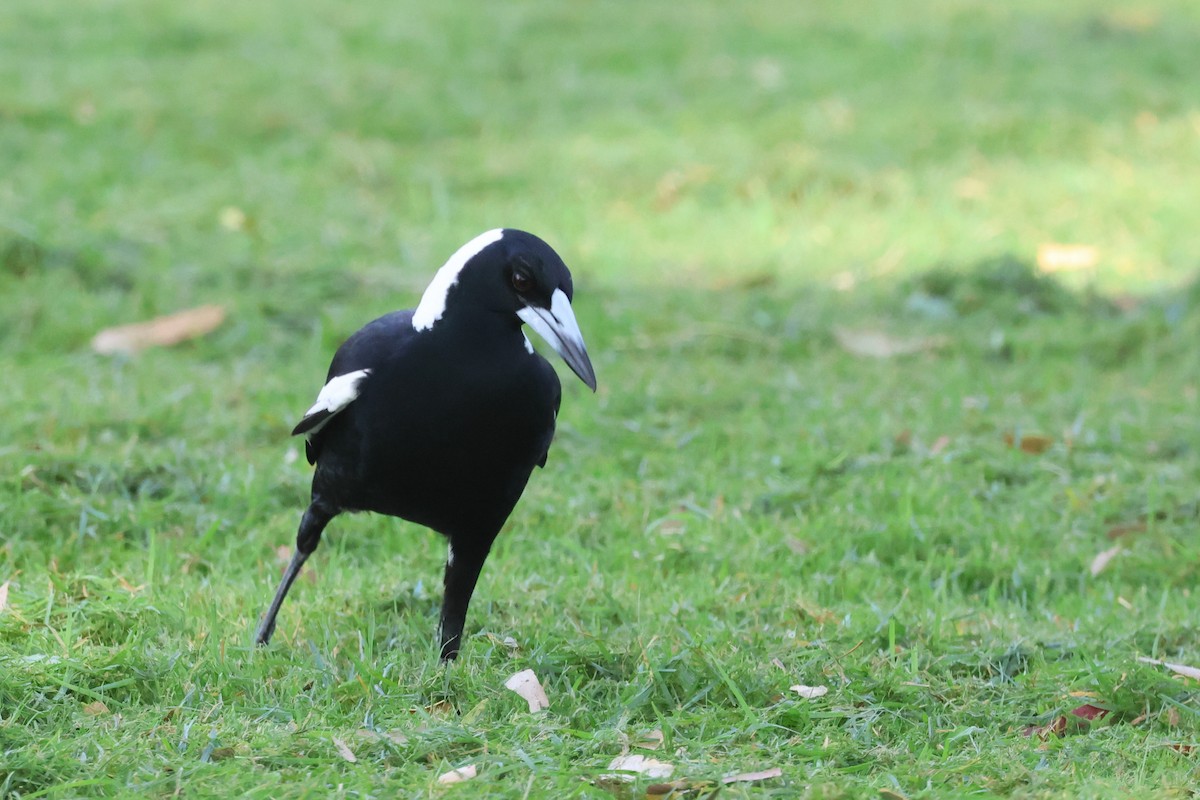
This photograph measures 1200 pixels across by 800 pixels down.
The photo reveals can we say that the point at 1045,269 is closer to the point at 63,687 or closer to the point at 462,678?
the point at 462,678

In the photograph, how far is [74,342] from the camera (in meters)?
5.89

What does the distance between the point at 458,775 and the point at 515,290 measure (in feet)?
3.14

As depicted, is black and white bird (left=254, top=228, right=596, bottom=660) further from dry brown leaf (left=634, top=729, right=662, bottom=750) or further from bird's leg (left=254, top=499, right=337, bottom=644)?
dry brown leaf (left=634, top=729, right=662, bottom=750)

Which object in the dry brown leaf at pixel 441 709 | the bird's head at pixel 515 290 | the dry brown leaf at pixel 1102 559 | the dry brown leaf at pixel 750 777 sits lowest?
the dry brown leaf at pixel 1102 559

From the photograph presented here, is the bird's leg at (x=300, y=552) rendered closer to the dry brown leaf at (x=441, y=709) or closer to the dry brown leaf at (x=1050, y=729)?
the dry brown leaf at (x=441, y=709)

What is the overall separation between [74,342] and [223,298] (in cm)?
62

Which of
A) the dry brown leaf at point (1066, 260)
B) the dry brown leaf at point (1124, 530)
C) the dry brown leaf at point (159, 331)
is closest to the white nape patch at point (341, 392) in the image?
the dry brown leaf at point (1124, 530)

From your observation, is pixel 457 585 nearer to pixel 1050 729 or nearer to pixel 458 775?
pixel 458 775

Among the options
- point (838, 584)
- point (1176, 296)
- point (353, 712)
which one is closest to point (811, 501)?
point (838, 584)

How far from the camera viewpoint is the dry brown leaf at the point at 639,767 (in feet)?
8.93

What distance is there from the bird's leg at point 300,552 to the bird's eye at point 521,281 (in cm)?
71

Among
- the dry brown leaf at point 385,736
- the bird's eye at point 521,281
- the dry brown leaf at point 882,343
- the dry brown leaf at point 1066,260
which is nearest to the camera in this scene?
the dry brown leaf at point 385,736

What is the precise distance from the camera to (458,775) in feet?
8.89

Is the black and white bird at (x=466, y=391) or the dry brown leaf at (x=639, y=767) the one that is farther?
the black and white bird at (x=466, y=391)
